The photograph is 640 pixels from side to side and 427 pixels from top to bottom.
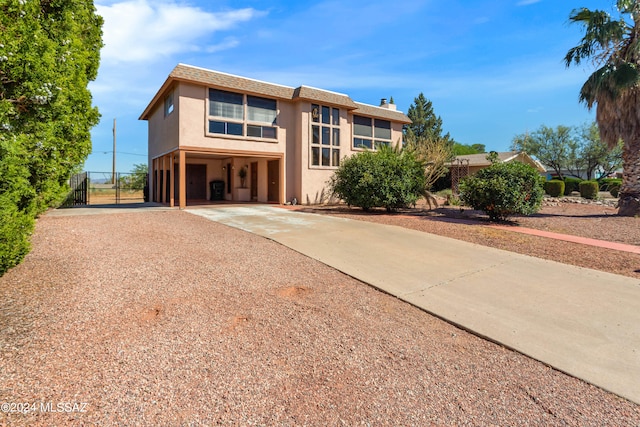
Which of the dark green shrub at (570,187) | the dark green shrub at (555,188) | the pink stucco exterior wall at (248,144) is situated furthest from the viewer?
the dark green shrub at (570,187)

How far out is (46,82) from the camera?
169 inches

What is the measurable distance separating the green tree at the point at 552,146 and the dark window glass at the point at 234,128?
36.1 metres

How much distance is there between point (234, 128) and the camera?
1459 centimetres

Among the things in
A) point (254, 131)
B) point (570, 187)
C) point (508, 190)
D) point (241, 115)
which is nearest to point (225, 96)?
point (241, 115)

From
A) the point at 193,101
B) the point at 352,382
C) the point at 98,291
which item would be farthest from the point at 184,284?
the point at 193,101

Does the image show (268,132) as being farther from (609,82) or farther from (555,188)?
(555,188)

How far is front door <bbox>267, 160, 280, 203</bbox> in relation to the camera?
669 inches

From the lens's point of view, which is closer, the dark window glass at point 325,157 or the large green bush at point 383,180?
the large green bush at point 383,180

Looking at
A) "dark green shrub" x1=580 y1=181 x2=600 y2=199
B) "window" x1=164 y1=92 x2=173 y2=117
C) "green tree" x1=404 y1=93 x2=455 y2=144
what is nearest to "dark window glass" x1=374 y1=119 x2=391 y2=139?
"window" x1=164 y1=92 x2=173 y2=117

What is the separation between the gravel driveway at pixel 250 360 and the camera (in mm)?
2137

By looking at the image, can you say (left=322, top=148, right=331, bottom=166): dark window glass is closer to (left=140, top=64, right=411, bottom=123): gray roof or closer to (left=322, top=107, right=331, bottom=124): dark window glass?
(left=322, top=107, right=331, bottom=124): dark window glass

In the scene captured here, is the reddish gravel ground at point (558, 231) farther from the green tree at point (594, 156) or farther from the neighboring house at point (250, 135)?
the green tree at point (594, 156)

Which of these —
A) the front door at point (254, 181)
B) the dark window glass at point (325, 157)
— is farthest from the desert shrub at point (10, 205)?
the front door at point (254, 181)

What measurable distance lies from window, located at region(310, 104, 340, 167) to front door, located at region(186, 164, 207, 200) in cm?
804
